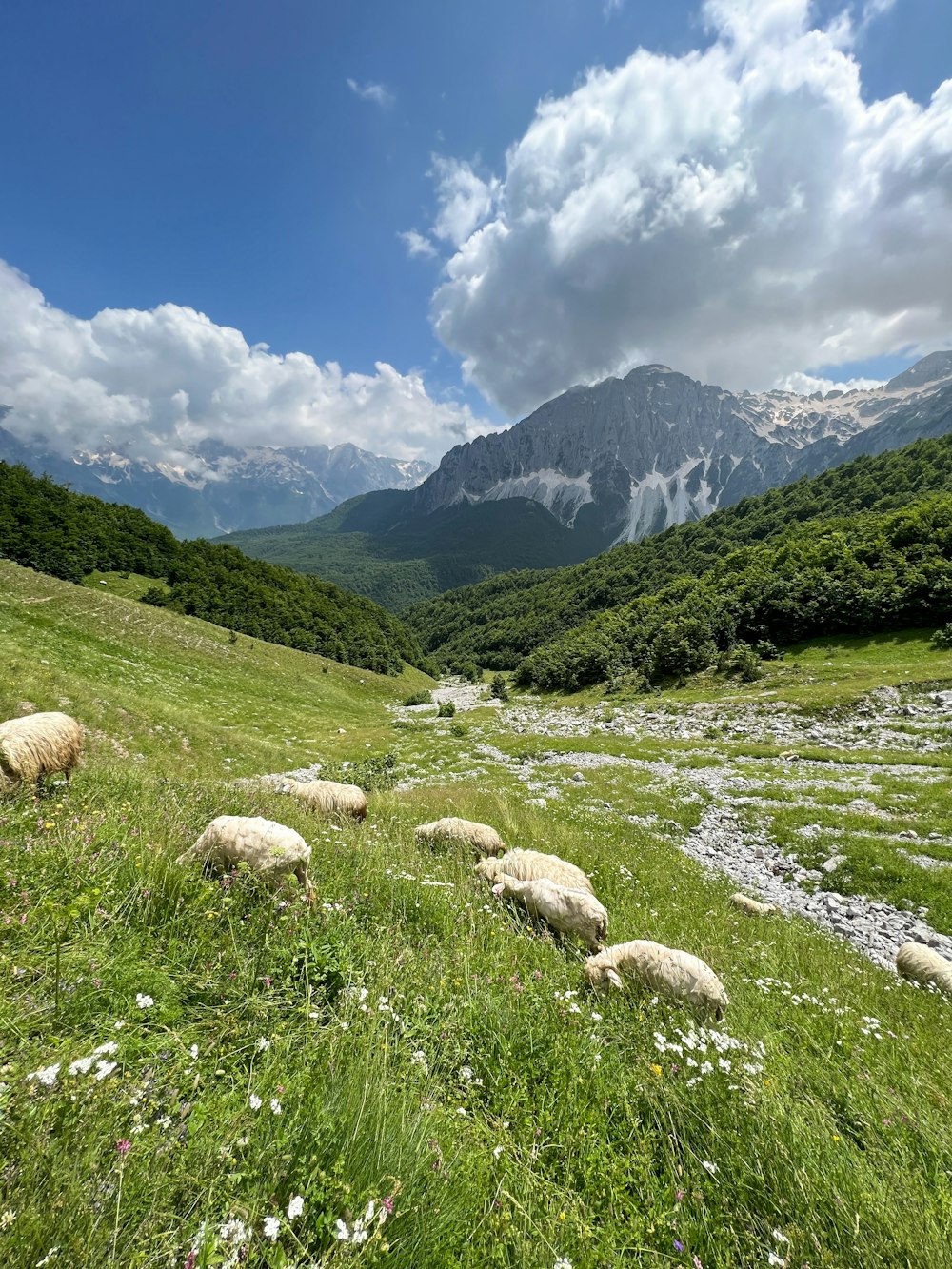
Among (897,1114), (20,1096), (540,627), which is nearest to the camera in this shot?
(20,1096)

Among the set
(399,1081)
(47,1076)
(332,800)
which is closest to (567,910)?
(399,1081)

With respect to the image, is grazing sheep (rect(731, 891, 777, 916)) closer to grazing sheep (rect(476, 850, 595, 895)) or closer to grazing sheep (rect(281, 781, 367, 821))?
grazing sheep (rect(476, 850, 595, 895))

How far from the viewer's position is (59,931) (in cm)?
324

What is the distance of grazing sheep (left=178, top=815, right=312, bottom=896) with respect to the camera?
5305mm

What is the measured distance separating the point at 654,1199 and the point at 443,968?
2265 mm

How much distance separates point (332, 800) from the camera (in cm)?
1064

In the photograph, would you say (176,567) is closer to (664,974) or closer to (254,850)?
(254,850)

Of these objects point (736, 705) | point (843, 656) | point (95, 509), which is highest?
point (95, 509)

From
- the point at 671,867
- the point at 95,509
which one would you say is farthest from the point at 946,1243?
the point at 95,509

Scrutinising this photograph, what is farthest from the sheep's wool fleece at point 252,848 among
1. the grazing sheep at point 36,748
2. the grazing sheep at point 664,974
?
the grazing sheep at point 664,974

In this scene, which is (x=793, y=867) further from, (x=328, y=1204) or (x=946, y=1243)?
(x=328, y=1204)

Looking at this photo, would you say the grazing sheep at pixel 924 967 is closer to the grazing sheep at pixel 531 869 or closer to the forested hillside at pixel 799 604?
the grazing sheep at pixel 531 869

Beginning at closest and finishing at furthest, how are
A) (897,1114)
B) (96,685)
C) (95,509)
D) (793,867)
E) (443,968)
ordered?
(897,1114), (443,968), (793,867), (96,685), (95,509)

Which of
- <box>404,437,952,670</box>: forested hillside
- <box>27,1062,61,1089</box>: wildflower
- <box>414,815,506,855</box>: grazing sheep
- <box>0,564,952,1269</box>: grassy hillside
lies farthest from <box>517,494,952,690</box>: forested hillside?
<box>27,1062,61,1089</box>: wildflower
